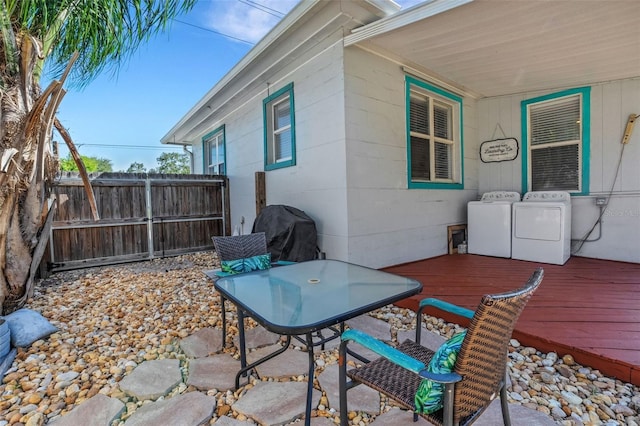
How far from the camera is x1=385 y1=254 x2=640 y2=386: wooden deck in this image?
1.99m

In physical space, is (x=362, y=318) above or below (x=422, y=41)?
below

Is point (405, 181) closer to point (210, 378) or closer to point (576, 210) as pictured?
point (576, 210)

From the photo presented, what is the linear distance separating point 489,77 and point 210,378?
16.4 feet

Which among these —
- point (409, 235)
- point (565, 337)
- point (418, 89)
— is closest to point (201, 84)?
point (418, 89)

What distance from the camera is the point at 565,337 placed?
7.08 ft

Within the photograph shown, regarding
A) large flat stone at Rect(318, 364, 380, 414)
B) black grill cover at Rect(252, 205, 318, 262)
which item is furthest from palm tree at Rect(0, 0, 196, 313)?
large flat stone at Rect(318, 364, 380, 414)

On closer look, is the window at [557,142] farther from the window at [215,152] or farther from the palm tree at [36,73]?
the window at [215,152]

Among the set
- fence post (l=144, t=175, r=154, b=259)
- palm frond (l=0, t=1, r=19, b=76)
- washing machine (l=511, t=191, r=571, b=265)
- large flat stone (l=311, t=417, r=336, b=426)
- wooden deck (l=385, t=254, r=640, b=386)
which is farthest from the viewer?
fence post (l=144, t=175, r=154, b=259)

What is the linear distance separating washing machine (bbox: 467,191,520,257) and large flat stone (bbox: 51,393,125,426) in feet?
15.8

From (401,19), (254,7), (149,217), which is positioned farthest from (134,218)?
(254,7)

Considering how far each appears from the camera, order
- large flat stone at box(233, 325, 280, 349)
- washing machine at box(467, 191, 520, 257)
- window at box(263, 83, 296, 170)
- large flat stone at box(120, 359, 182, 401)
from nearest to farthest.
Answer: large flat stone at box(120, 359, 182, 401)
large flat stone at box(233, 325, 280, 349)
washing machine at box(467, 191, 520, 257)
window at box(263, 83, 296, 170)

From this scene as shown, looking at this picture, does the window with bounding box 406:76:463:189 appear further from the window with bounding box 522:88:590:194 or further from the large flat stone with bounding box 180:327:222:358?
the large flat stone with bounding box 180:327:222:358

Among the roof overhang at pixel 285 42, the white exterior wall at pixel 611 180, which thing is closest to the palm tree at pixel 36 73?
the roof overhang at pixel 285 42

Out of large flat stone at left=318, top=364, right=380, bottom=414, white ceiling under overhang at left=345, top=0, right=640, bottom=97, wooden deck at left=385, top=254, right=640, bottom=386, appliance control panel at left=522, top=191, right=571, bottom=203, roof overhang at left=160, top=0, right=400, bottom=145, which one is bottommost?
large flat stone at left=318, top=364, right=380, bottom=414
